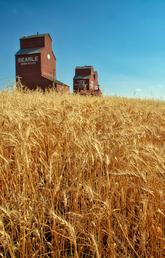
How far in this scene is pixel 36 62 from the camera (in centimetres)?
2970

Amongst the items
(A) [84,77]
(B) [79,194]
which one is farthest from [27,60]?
(B) [79,194]

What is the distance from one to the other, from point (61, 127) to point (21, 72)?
1157 inches

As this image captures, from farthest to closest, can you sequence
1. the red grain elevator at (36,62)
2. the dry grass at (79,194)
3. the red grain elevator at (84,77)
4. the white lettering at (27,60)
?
1. the red grain elevator at (84,77)
2. the white lettering at (27,60)
3. the red grain elevator at (36,62)
4. the dry grass at (79,194)

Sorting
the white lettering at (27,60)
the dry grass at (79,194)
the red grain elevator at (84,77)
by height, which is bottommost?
the dry grass at (79,194)

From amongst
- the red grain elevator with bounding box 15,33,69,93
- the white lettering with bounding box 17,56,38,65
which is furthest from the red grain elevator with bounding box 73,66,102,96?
the white lettering with bounding box 17,56,38,65

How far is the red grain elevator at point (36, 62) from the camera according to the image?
1154 inches

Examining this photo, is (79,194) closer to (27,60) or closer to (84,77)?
(27,60)

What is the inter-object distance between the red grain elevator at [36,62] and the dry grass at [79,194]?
2686 centimetres

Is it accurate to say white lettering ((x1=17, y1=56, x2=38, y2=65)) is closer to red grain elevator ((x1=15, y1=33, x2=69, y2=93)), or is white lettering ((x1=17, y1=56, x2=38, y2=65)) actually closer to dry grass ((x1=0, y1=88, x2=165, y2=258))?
red grain elevator ((x1=15, y1=33, x2=69, y2=93))

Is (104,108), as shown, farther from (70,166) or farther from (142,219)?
(142,219)

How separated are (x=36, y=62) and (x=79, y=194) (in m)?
29.8

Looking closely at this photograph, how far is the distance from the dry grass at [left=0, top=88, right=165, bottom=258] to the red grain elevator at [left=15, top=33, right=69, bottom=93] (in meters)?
26.9

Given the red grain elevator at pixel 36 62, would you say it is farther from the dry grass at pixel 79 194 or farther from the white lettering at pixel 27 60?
the dry grass at pixel 79 194

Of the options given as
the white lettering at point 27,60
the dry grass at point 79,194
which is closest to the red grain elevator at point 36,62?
the white lettering at point 27,60
